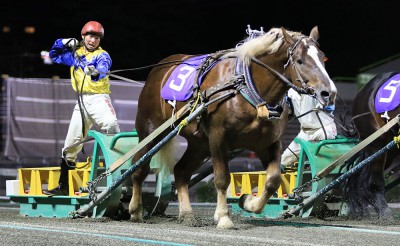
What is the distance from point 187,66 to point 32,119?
7.22 metres

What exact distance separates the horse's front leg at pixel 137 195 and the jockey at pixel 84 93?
0.65 metres

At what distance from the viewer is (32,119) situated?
54.8 ft

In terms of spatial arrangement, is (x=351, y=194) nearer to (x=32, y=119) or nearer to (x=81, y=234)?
(x=81, y=234)

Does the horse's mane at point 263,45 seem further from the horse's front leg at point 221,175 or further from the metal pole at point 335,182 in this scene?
the metal pole at point 335,182

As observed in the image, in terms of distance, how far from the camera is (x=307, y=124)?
447 inches

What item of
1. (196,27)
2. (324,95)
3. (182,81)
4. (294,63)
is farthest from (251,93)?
(196,27)

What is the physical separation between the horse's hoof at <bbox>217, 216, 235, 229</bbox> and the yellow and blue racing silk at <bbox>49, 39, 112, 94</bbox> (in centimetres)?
234

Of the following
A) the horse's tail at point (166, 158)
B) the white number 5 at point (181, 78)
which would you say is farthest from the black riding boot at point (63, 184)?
the white number 5 at point (181, 78)

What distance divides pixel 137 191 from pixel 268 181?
1.76 m

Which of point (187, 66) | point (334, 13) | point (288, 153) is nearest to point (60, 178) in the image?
point (187, 66)

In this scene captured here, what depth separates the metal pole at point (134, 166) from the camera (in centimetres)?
916

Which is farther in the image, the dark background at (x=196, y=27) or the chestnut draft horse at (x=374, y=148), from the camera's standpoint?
the dark background at (x=196, y=27)

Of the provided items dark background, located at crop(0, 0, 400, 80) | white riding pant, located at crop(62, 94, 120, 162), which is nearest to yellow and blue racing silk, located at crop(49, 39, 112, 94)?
white riding pant, located at crop(62, 94, 120, 162)

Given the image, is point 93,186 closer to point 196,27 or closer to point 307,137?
point 307,137
